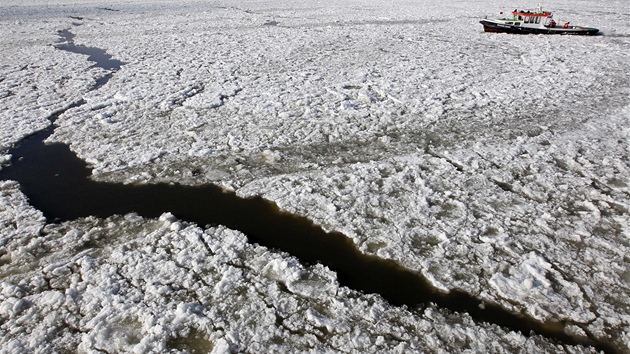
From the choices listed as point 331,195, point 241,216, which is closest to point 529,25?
point 331,195

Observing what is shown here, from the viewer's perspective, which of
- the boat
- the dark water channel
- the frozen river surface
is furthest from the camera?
the boat

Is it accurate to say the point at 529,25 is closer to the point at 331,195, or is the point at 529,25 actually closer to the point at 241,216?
the point at 331,195

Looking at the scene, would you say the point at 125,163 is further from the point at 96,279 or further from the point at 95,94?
the point at 95,94

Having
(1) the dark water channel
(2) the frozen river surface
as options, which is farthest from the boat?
(1) the dark water channel

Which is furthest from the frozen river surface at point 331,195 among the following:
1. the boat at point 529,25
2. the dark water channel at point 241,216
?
the boat at point 529,25

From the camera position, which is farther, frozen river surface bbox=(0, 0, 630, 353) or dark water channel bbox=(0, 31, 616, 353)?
dark water channel bbox=(0, 31, 616, 353)

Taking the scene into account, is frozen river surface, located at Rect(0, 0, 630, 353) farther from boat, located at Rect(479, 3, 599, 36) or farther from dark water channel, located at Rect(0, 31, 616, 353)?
boat, located at Rect(479, 3, 599, 36)

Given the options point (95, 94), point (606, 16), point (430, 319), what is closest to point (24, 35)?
A: point (95, 94)
